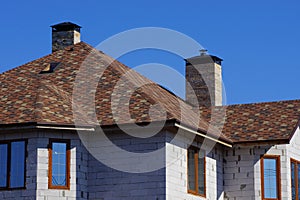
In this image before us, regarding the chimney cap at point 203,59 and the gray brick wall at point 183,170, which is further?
the chimney cap at point 203,59

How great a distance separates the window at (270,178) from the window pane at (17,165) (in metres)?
9.38

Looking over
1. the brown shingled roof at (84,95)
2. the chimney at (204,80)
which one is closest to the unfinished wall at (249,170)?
the brown shingled roof at (84,95)

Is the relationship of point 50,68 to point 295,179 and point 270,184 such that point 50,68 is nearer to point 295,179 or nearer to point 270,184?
point 270,184

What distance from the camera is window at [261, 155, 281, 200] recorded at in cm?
3294

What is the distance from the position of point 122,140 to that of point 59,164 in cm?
221

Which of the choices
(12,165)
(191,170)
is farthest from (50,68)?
(191,170)

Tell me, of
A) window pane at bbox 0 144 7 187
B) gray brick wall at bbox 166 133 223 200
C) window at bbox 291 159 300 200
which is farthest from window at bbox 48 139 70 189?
window at bbox 291 159 300 200

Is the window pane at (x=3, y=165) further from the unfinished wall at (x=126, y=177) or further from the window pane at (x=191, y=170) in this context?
the window pane at (x=191, y=170)

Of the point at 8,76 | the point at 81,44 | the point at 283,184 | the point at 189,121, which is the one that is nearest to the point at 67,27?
the point at 81,44

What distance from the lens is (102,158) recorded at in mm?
29391

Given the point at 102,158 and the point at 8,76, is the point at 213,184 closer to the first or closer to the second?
the point at 102,158

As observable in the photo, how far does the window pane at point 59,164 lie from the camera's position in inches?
1125

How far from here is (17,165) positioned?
93.5 ft

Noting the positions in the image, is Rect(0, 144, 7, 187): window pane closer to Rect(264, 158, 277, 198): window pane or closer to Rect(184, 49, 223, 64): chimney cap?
Rect(264, 158, 277, 198): window pane
